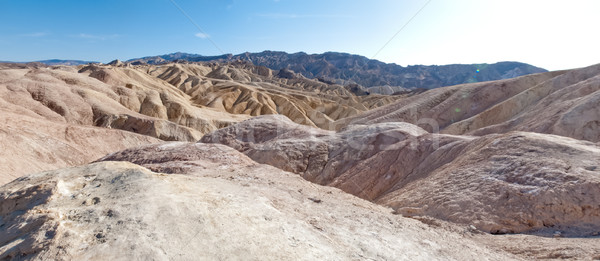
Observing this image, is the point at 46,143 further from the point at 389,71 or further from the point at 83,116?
the point at 389,71

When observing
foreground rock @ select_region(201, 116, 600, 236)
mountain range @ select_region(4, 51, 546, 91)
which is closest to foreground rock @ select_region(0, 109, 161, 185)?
foreground rock @ select_region(201, 116, 600, 236)

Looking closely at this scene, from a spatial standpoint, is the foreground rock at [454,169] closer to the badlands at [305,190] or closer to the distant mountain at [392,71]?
the badlands at [305,190]

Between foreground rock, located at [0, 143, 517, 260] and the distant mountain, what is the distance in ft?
328

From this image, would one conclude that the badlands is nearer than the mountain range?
Yes

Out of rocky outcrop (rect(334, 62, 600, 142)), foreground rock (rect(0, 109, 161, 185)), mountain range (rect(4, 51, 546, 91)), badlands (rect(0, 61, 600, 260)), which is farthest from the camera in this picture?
mountain range (rect(4, 51, 546, 91))

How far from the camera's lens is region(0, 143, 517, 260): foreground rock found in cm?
283

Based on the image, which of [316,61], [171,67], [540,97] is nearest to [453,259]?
[540,97]

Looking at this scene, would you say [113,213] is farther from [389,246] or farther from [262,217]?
[389,246]

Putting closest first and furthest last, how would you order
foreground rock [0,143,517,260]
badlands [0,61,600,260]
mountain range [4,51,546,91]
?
foreground rock [0,143,517,260] → badlands [0,61,600,260] → mountain range [4,51,546,91]

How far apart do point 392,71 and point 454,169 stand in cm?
14103

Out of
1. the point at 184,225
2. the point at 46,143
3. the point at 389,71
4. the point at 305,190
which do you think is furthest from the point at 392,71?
the point at 184,225

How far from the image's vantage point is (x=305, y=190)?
20.7 feet

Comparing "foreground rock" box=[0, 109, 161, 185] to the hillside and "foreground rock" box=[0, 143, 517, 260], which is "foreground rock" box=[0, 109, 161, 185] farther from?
"foreground rock" box=[0, 143, 517, 260]

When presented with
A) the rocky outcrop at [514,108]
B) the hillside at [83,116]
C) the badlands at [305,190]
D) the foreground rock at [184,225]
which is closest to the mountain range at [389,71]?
the rocky outcrop at [514,108]
